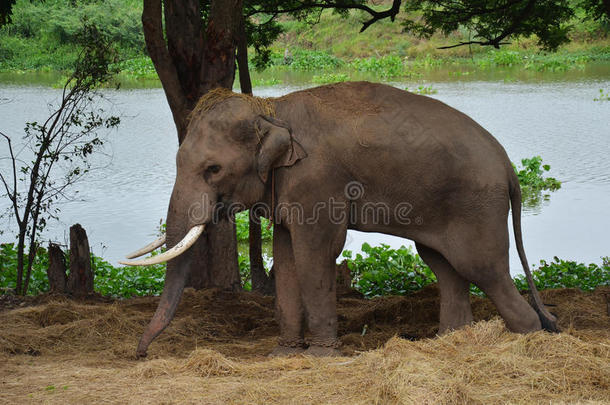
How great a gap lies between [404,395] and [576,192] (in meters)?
10.3

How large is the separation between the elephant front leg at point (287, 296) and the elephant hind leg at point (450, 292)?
2.97 feet

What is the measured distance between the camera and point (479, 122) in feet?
60.8

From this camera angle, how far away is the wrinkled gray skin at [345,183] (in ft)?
16.3

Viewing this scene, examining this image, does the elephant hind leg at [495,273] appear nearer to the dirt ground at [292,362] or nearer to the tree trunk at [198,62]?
the dirt ground at [292,362]

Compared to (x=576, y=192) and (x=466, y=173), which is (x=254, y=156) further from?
(x=576, y=192)

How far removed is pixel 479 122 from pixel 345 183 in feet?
46.4

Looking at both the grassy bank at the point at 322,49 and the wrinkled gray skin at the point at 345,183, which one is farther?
the grassy bank at the point at 322,49

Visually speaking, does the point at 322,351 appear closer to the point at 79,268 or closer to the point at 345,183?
the point at 345,183

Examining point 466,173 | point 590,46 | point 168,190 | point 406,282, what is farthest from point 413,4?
point 590,46

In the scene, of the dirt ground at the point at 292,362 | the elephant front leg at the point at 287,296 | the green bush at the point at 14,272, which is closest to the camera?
the dirt ground at the point at 292,362

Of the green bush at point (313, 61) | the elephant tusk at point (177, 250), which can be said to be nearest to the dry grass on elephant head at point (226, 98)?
the elephant tusk at point (177, 250)

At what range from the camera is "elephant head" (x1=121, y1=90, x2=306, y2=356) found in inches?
194

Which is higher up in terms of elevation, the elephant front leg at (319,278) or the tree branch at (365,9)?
the tree branch at (365,9)

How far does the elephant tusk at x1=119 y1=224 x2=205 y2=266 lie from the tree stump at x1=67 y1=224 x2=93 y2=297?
2.39 meters
